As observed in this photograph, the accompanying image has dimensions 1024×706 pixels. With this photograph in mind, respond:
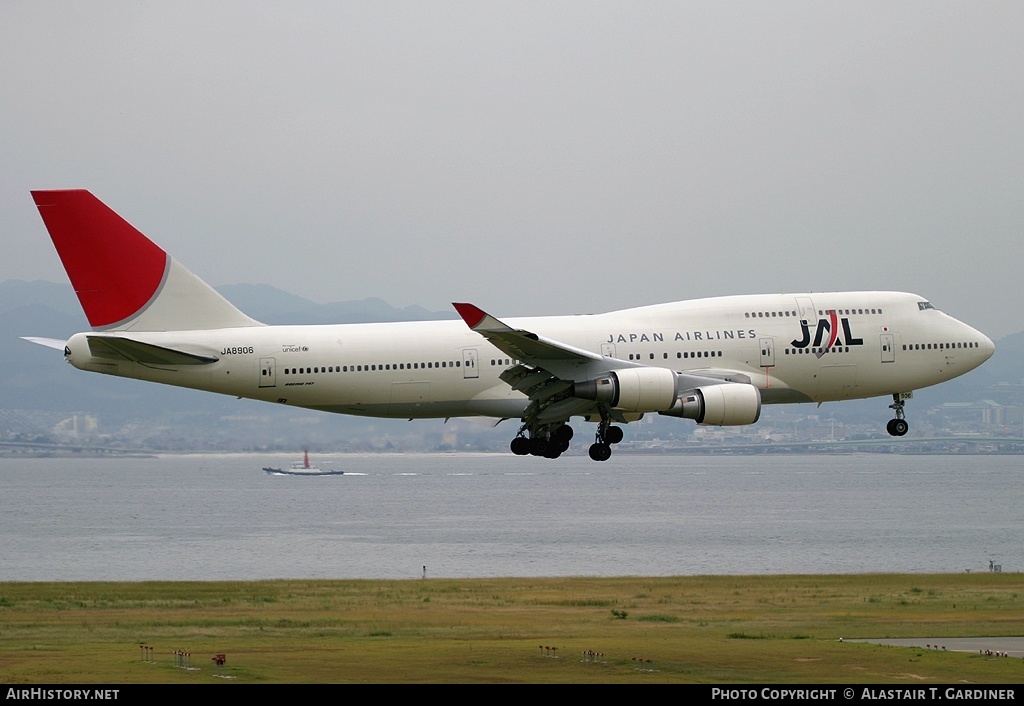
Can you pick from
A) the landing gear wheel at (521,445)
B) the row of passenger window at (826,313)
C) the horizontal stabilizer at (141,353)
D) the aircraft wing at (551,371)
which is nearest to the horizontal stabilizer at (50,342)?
the horizontal stabilizer at (141,353)

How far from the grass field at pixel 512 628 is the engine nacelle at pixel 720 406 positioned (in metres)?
9.01

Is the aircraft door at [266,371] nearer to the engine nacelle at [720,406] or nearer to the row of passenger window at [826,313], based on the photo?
the engine nacelle at [720,406]

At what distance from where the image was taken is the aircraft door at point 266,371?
4981 centimetres

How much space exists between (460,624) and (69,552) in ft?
267

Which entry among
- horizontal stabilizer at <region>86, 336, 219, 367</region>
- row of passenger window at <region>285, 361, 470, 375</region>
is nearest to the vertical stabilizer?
horizontal stabilizer at <region>86, 336, 219, 367</region>

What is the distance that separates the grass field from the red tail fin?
13.6 m

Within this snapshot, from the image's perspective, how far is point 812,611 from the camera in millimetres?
73688

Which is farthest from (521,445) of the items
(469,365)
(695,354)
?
(695,354)

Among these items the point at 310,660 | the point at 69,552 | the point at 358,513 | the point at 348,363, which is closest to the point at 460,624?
the point at 310,660

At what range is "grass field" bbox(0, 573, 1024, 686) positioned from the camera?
4612 centimetres

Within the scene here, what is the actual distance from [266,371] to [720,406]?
16959 millimetres

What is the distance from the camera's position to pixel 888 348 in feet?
175

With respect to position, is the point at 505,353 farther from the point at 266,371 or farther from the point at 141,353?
the point at 141,353

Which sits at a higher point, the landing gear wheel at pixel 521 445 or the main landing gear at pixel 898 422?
the main landing gear at pixel 898 422
